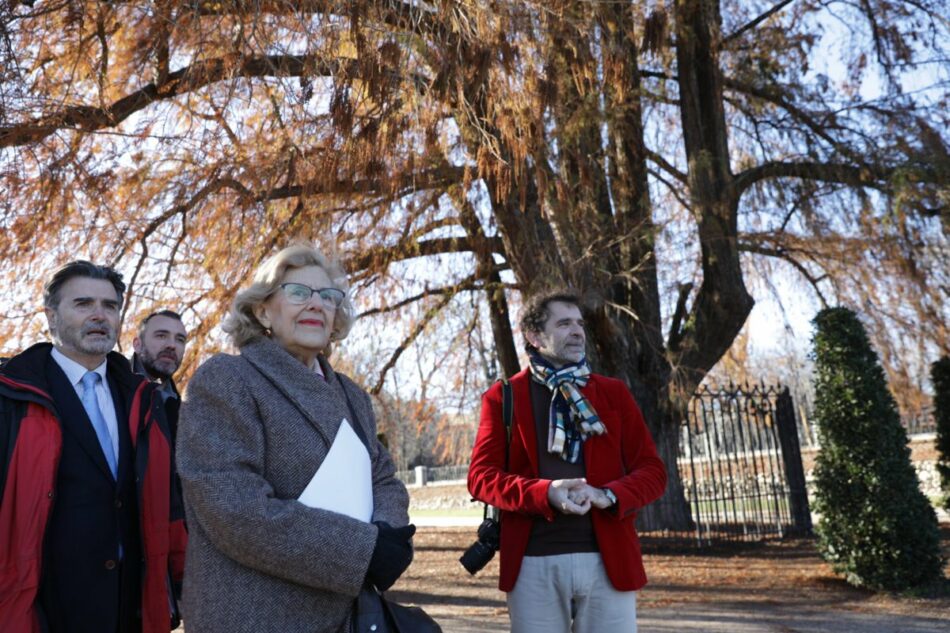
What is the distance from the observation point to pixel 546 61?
4.73 metres

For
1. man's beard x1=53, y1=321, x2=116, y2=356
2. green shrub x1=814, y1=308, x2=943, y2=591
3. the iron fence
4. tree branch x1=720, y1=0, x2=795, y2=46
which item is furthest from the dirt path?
tree branch x1=720, y1=0, x2=795, y2=46

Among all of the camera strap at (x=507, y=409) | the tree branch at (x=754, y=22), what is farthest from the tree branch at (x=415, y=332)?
the camera strap at (x=507, y=409)

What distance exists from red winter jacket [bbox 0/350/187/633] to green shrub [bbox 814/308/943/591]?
5895mm

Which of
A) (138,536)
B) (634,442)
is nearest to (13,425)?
(138,536)

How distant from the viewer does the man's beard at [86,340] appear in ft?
8.26

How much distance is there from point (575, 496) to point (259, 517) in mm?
1229

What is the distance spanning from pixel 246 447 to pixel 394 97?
2904 millimetres

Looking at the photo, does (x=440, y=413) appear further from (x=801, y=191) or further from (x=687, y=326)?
(x=801, y=191)

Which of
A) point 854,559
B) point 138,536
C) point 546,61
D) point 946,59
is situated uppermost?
point 946,59

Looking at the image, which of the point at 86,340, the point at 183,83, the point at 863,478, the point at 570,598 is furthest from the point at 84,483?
the point at 863,478

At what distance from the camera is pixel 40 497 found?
2186 millimetres

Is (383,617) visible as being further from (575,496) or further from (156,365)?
(156,365)

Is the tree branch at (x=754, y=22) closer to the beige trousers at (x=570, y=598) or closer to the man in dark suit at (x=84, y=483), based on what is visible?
the beige trousers at (x=570, y=598)

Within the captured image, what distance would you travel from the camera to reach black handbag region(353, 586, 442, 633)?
5.89 feet
